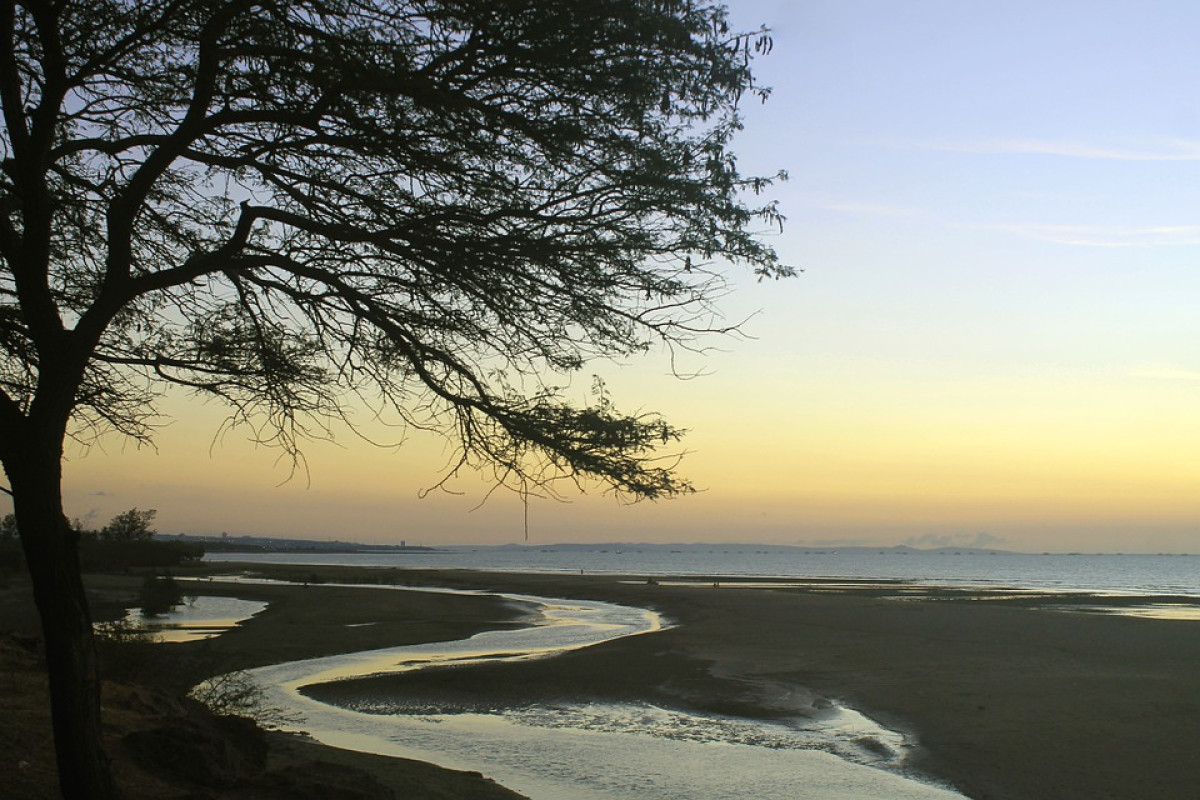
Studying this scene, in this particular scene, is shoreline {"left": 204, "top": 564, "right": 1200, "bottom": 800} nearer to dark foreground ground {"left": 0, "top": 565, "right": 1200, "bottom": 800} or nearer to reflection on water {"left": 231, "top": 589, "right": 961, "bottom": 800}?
dark foreground ground {"left": 0, "top": 565, "right": 1200, "bottom": 800}

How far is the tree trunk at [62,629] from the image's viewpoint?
5344 millimetres

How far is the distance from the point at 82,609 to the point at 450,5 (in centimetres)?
413

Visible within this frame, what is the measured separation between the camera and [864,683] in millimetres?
16828

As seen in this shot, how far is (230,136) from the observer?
6.73 m

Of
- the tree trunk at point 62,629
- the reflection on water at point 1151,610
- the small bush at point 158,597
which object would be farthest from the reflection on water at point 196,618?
the reflection on water at point 1151,610

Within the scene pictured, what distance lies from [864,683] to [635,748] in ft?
21.5

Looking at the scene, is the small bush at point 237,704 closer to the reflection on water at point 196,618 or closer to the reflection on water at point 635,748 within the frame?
the reflection on water at point 635,748

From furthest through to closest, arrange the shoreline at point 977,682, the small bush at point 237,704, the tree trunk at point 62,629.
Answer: the small bush at point 237,704, the shoreline at point 977,682, the tree trunk at point 62,629

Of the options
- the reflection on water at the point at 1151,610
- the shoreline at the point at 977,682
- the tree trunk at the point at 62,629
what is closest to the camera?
the tree trunk at the point at 62,629

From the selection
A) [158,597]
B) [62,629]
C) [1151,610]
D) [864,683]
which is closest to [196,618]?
[158,597]

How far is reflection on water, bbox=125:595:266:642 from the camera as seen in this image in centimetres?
2317

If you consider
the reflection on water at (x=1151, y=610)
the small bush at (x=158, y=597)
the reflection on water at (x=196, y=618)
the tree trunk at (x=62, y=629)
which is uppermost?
the tree trunk at (x=62, y=629)

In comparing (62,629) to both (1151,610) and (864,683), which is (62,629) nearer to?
(864,683)

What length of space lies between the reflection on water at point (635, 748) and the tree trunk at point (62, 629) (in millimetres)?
4897
